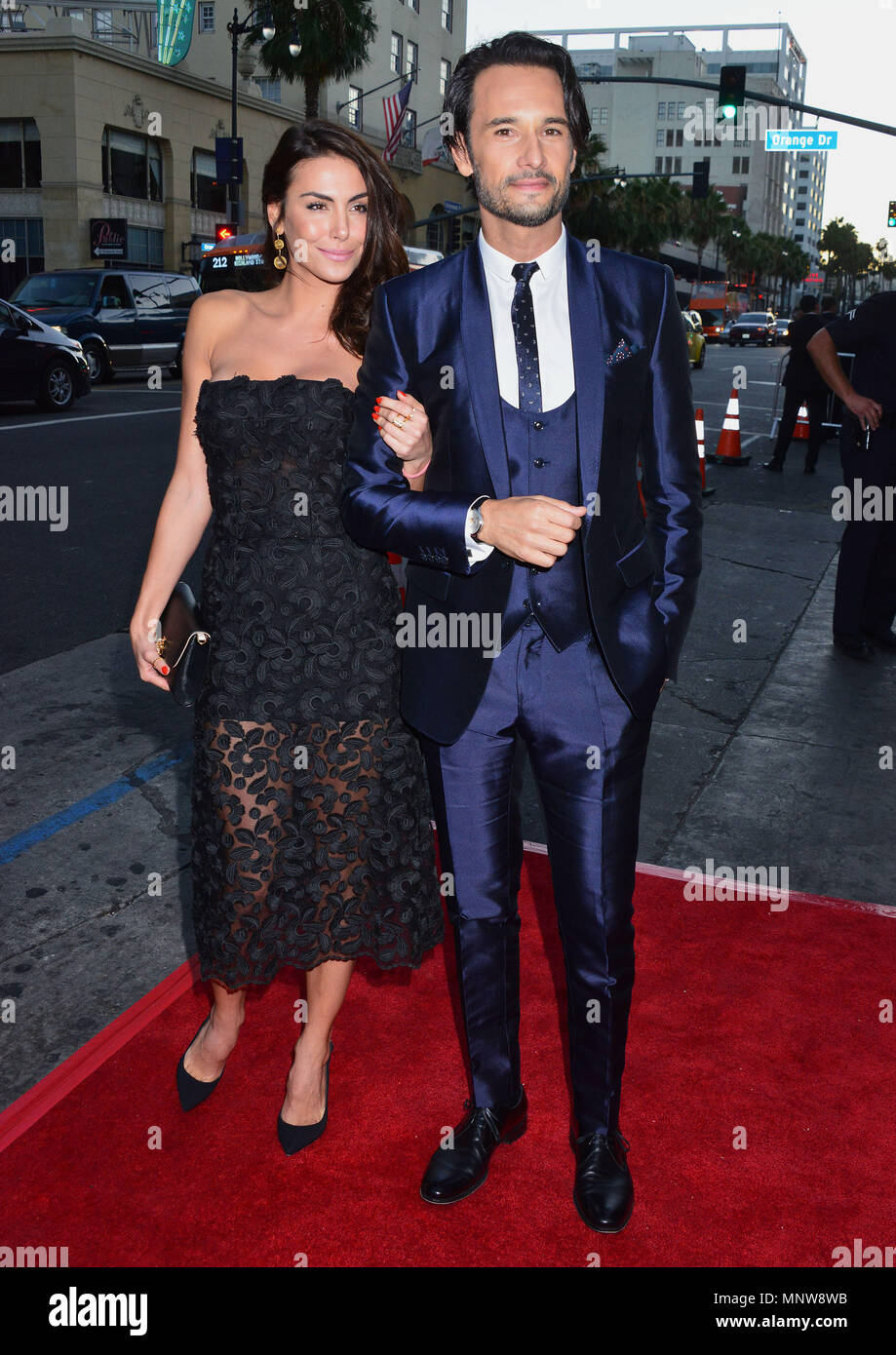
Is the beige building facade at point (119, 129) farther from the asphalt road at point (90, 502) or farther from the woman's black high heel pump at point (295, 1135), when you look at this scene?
the woman's black high heel pump at point (295, 1135)

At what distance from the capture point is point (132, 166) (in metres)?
37.1

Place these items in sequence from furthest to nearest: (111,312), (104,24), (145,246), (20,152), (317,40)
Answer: (104,24) < (145,246) < (20,152) < (317,40) < (111,312)

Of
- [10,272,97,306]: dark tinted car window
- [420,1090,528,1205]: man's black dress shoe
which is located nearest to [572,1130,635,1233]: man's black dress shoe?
[420,1090,528,1205]: man's black dress shoe

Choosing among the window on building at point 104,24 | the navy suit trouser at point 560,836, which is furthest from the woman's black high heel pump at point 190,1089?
the window on building at point 104,24

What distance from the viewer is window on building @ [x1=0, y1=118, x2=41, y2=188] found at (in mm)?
34531

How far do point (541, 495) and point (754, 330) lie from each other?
57.5m

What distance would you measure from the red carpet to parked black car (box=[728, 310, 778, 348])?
5594 centimetres

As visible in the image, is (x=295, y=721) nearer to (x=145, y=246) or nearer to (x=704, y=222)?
(x=145, y=246)

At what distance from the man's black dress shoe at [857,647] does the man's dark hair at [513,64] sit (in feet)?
15.9

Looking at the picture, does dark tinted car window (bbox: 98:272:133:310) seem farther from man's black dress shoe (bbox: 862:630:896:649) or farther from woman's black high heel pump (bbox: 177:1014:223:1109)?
woman's black high heel pump (bbox: 177:1014:223:1109)

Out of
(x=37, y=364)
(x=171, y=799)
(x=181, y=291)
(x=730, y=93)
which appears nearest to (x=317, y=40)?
(x=181, y=291)

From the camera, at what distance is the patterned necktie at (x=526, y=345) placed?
2.25 m

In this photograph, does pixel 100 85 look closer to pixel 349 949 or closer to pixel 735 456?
pixel 735 456
